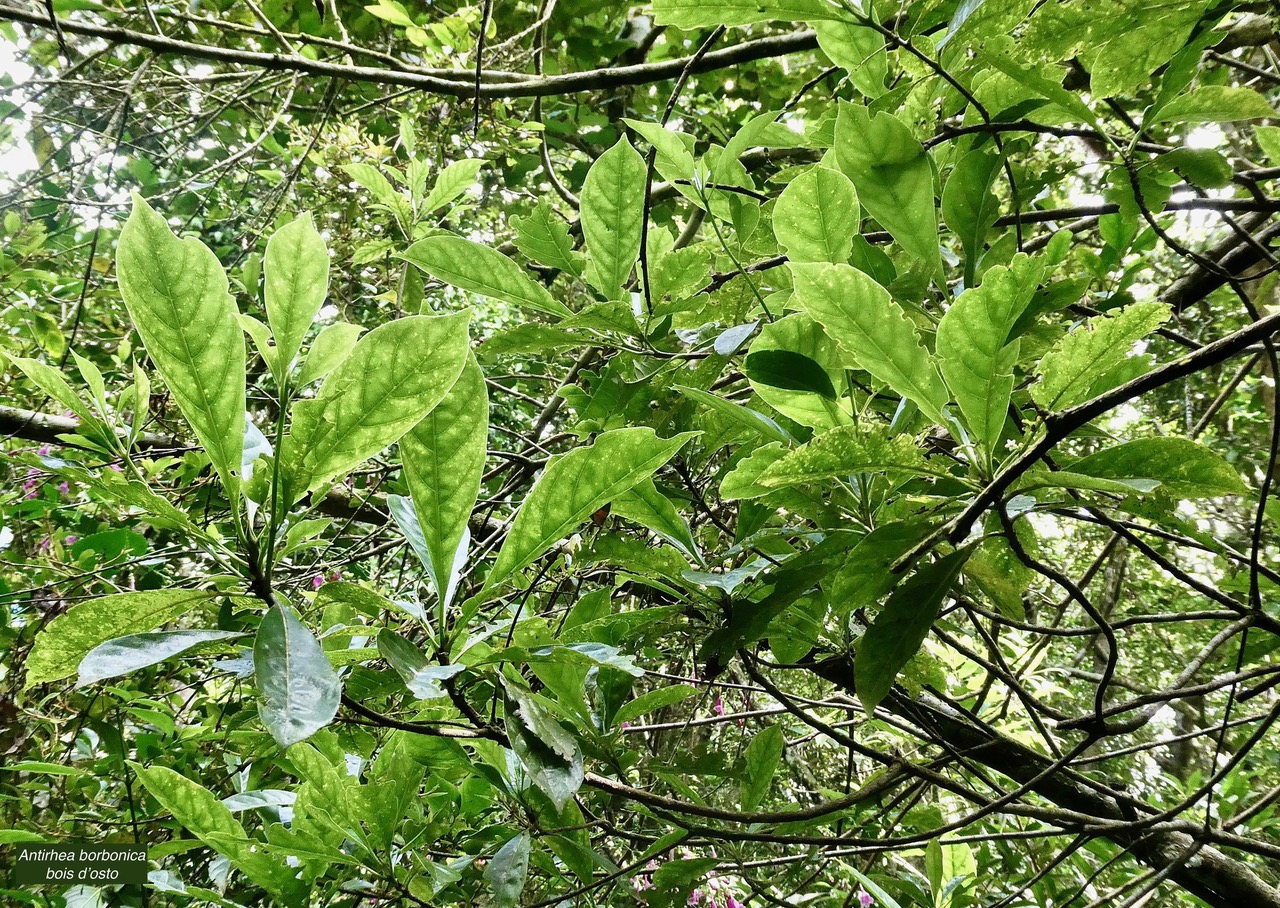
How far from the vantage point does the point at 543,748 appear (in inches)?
19.8

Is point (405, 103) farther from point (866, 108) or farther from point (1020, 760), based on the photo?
point (1020, 760)

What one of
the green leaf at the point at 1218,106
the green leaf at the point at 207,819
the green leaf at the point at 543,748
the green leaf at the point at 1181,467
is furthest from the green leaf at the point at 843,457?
the green leaf at the point at 207,819

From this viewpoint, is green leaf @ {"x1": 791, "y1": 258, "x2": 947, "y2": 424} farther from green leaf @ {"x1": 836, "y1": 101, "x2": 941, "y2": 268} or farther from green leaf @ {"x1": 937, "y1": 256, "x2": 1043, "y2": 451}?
green leaf @ {"x1": 836, "y1": 101, "x2": 941, "y2": 268}

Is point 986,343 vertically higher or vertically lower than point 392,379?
higher

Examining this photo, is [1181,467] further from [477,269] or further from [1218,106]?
[477,269]

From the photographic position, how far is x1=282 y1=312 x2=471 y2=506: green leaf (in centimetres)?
44

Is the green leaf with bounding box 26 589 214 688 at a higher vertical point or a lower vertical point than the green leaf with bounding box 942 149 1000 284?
lower

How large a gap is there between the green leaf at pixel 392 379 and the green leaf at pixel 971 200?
1.31 feet

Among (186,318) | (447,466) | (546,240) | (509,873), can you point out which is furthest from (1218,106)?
(509,873)

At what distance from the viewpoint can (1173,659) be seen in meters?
3.36

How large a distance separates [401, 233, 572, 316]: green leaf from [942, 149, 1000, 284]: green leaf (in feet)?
1.18

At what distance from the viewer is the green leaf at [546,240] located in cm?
70

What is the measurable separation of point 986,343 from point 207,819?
84cm

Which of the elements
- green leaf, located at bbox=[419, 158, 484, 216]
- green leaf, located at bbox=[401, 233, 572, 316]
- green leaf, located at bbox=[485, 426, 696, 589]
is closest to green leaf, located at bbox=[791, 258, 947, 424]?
green leaf, located at bbox=[485, 426, 696, 589]
